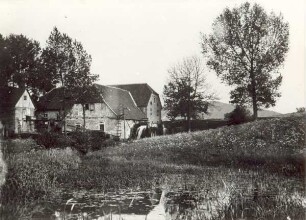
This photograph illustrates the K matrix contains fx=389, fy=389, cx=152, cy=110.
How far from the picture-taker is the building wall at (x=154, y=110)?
59031mm

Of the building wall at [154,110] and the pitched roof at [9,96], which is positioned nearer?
the pitched roof at [9,96]

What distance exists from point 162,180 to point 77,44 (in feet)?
95.5

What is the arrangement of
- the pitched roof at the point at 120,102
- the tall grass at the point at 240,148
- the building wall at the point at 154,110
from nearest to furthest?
the tall grass at the point at 240,148, the pitched roof at the point at 120,102, the building wall at the point at 154,110

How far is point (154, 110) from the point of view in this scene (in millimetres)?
61562

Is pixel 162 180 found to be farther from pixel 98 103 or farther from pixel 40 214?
pixel 98 103

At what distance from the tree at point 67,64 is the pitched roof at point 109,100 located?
1.47 metres

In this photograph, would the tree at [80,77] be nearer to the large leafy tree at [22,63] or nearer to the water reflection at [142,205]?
the large leafy tree at [22,63]

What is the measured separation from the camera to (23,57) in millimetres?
56062

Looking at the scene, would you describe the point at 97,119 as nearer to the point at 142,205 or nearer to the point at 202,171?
the point at 202,171

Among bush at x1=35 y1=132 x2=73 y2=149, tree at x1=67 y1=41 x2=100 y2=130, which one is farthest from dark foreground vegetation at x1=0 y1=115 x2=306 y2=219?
tree at x1=67 y1=41 x2=100 y2=130

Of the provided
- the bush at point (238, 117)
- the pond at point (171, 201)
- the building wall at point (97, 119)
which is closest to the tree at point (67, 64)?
the building wall at point (97, 119)

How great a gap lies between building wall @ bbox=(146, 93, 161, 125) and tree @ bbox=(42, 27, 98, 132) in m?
18.2

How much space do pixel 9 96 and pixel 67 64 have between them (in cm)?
1292

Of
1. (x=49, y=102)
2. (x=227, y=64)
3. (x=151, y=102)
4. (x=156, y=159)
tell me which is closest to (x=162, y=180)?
(x=156, y=159)
